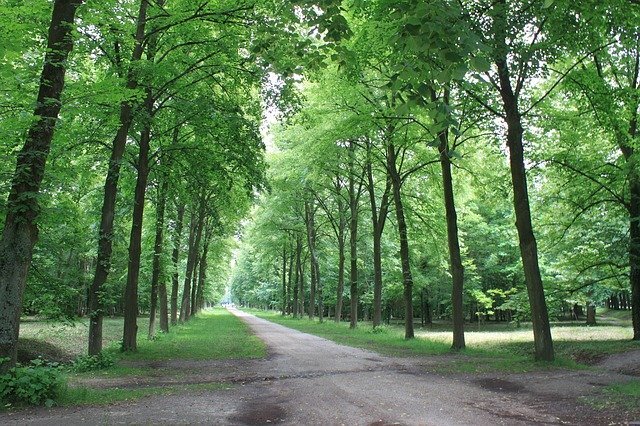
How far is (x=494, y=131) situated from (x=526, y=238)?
14.5 ft

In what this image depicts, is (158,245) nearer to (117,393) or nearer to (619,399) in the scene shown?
(117,393)

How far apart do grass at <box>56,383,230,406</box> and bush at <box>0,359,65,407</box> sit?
19 centimetres

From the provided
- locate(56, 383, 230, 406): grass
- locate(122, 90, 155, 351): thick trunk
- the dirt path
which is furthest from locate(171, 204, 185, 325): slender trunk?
locate(56, 383, 230, 406): grass

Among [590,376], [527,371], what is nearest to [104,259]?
[527,371]

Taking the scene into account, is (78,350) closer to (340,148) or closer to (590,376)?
(340,148)

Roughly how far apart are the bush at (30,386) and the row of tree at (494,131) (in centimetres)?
649

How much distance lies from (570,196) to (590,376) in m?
Answer: 10.1

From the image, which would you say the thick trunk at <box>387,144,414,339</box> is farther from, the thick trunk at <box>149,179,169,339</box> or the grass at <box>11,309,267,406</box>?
the thick trunk at <box>149,179,169,339</box>

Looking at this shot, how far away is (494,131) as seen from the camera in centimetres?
1560

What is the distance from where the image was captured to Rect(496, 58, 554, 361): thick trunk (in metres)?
12.2

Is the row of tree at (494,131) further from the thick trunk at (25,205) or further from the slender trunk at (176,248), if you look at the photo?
the slender trunk at (176,248)

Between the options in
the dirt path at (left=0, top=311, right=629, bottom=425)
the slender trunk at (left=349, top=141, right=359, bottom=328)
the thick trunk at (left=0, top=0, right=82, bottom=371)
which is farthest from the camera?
the slender trunk at (left=349, top=141, right=359, bottom=328)

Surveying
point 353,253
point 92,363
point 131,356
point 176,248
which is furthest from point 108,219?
point 353,253

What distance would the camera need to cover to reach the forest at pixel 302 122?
6.04m
